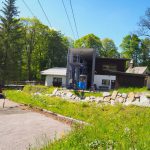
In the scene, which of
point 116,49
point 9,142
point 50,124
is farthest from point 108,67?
point 116,49

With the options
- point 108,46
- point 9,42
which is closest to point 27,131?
point 9,42

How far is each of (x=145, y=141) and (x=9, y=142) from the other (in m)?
4.53

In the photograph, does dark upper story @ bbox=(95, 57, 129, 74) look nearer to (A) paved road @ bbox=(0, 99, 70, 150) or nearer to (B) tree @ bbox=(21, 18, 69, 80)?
(B) tree @ bbox=(21, 18, 69, 80)

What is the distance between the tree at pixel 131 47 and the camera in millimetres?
79812

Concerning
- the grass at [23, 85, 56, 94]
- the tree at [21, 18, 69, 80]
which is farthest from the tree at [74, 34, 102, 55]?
Answer: the grass at [23, 85, 56, 94]

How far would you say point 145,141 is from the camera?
7.84m

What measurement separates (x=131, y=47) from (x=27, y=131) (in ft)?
233

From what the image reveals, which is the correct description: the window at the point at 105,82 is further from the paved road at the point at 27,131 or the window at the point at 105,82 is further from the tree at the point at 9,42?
the paved road at the point at 27,131

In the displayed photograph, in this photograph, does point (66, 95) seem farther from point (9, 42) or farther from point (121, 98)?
point (9, 42)

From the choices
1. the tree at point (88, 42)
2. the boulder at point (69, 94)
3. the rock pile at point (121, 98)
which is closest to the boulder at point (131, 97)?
the rock pile at point (121, 98)

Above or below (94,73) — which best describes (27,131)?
below

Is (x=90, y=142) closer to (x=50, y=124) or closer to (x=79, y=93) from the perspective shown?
(x=50, y=124)

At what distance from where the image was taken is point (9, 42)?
59.6 m

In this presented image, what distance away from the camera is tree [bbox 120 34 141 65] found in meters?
79.8
